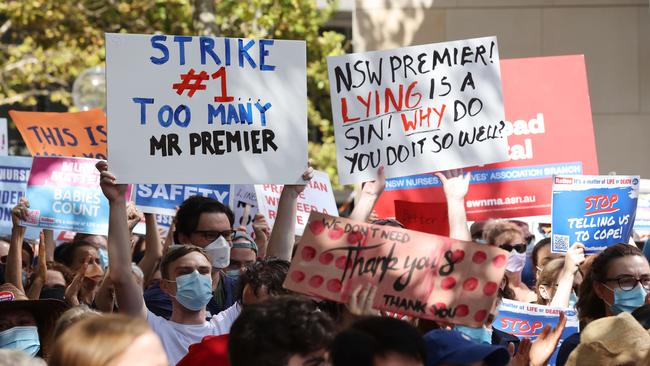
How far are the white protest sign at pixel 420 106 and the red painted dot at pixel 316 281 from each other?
7.01ft

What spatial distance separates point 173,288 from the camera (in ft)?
19.0

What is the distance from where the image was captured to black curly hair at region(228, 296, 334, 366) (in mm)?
3928

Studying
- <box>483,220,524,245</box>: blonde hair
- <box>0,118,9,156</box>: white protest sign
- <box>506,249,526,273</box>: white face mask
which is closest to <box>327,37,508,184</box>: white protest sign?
<box>506,249,526,273</box>: white face mask

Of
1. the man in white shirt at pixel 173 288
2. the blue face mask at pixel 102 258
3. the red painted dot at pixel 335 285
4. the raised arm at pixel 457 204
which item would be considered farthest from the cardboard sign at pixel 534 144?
the red painted dot at pixel 335 285

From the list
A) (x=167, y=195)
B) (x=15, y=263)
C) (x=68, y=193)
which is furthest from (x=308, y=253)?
(x=68, y=193)

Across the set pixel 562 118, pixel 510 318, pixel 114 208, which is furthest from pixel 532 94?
pixel 114 208

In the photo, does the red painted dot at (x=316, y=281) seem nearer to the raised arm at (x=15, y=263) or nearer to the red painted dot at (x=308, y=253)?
the red painted dot at (x=308, y=253)

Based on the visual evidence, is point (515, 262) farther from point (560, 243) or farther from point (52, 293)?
point (52, 293)

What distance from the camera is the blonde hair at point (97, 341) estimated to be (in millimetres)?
3590

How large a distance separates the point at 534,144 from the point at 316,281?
15.8 feet

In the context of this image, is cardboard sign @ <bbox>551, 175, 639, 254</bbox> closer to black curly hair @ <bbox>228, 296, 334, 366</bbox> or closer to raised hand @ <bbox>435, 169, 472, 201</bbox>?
raised hand @ <bbox>435, 169, 472, 201</bbox>

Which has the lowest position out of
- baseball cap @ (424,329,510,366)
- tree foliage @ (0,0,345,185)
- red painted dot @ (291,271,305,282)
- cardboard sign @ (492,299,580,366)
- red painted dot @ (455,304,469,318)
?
cardboard sign @ (492,299,580,366)

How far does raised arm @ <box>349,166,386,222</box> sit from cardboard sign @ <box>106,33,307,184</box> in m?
0.36

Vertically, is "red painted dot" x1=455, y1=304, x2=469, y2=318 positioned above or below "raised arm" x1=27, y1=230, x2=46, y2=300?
below
